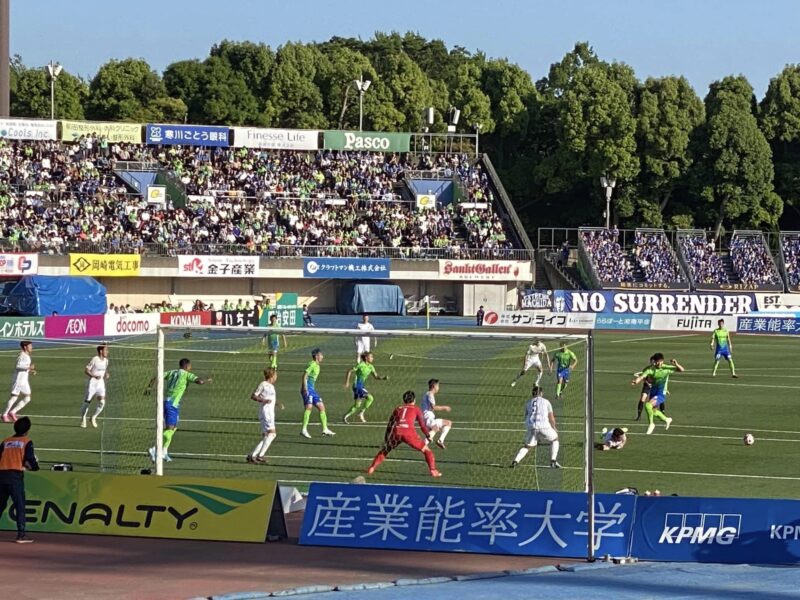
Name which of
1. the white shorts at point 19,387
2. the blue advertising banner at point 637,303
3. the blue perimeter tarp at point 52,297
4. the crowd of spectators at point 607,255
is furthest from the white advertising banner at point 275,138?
the white shorts at point 19,387

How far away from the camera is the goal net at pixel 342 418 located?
22.2 m

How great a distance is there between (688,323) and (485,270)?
1341 centimetres

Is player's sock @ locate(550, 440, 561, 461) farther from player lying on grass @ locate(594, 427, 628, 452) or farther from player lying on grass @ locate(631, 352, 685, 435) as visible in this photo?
player lying on grass @ locate(631, 352, 685, 435)

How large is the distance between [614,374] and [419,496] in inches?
1058

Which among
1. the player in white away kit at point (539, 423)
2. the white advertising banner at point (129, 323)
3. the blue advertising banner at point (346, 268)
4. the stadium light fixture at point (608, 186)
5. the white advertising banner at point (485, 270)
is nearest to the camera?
the player in white away kit at point (539, 423)

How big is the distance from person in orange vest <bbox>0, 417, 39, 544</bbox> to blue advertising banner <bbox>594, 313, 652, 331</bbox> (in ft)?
168

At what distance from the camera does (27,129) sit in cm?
7181

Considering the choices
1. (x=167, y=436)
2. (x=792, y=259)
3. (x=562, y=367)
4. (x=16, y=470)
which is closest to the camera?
(x=16, y=470)

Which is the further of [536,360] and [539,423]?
[536,360]

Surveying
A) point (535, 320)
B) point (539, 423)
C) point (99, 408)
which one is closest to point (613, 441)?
point (539, 423)

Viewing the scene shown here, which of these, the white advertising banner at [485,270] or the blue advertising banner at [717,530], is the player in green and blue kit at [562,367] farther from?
the white advertising banner at [485,270]

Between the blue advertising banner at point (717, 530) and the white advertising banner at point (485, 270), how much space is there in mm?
57623

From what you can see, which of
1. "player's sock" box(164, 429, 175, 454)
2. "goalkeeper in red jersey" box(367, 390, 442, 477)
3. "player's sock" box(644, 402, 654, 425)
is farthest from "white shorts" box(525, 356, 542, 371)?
"goalkeeper in red jersey" box(367, 390, 442, 477)

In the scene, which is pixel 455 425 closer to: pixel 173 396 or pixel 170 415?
pixel 173 396
